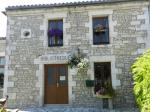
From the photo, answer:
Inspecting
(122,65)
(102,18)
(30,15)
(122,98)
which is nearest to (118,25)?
(102,18)

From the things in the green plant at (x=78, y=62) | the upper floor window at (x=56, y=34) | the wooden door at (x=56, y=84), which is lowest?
the wooden door at (x=56, y=84)

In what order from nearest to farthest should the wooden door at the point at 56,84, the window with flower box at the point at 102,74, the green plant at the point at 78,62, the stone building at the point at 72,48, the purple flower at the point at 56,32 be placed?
the green plant at the point at 78,62 < the stone building at the point at 72,48 < the window with flower box at the point at 102,74 < the wooden door at the point at 56,84 < the purple flower at the point at 56,32

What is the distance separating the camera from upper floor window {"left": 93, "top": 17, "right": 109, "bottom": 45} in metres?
10.5

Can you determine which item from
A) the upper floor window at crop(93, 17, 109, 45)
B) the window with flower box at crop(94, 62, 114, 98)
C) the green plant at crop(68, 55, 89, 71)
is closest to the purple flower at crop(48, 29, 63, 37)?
the green plant at crop(68, 55, 89, 71)

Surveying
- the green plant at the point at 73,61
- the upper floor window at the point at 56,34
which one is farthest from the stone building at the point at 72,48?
the green plant at the point at 73,61

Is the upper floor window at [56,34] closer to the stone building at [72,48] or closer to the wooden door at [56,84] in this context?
the stone building at [72,48]

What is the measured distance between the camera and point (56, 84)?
10594 mm

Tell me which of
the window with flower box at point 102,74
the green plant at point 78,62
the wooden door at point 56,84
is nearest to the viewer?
the green plant at point 78,62

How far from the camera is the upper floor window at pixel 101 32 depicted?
10.5 m

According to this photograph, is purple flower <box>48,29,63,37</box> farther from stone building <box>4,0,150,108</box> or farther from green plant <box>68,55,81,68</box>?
green plant <box>68,55,81,68</box>

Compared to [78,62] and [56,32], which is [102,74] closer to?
[78,62]

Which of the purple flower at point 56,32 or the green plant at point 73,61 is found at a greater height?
the purple flower at point 56,32

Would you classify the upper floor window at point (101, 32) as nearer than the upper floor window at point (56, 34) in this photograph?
Yes

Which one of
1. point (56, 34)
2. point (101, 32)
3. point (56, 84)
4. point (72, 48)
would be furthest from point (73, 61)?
point (101, 32)
